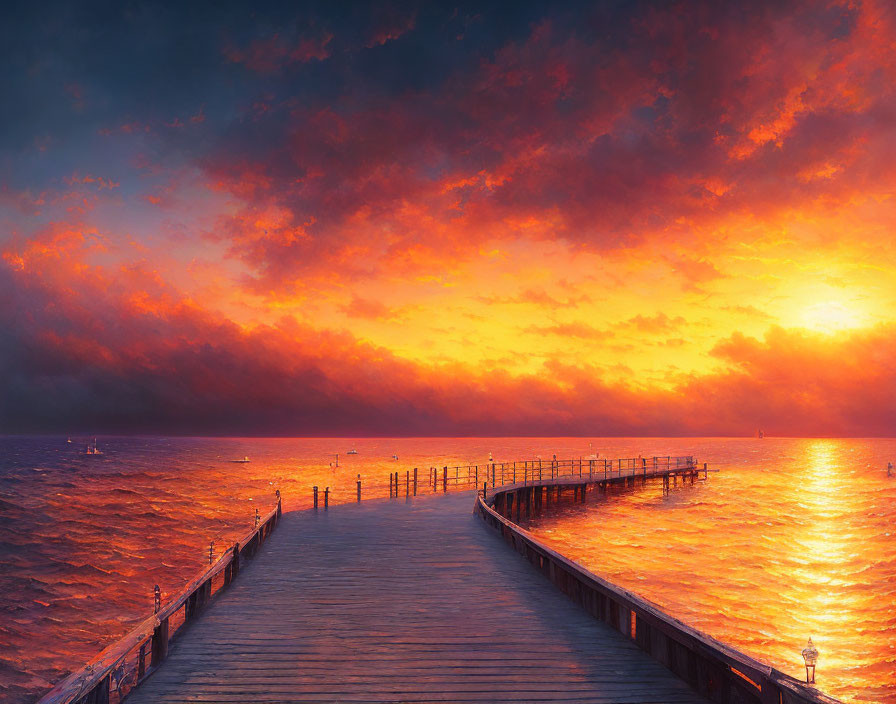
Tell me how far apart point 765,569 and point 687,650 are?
24.3 meters

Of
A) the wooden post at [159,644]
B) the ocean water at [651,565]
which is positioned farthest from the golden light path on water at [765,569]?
the wooden post at [159,644]

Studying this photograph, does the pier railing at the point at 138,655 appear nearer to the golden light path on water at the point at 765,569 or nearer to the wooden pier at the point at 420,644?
the wooden pier at the point at 420,644

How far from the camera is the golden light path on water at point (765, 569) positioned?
17.1m

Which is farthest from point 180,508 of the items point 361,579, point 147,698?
point 147,698

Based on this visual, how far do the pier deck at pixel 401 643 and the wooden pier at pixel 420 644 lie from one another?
→ 0.08 feet

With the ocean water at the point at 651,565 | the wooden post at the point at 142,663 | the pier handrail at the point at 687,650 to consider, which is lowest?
the ocean water at the point at 651,565

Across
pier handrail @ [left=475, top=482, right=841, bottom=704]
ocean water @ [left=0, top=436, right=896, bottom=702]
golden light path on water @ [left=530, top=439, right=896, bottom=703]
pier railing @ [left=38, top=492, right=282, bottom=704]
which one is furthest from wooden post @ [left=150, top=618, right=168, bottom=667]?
golden light path on water @ [left=530, top=439, right=896, bottom=703]

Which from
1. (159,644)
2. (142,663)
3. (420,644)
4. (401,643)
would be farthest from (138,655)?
(420,644)

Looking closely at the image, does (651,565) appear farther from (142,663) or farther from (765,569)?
(142,663)

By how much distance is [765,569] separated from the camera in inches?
1058

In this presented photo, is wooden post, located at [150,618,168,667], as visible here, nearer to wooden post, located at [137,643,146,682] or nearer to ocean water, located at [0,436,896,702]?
wooden post, located at [137,643,146,682]

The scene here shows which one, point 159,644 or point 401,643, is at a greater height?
point 159,644

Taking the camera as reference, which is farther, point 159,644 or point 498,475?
point 498,475

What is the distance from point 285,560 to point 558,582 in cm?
624
